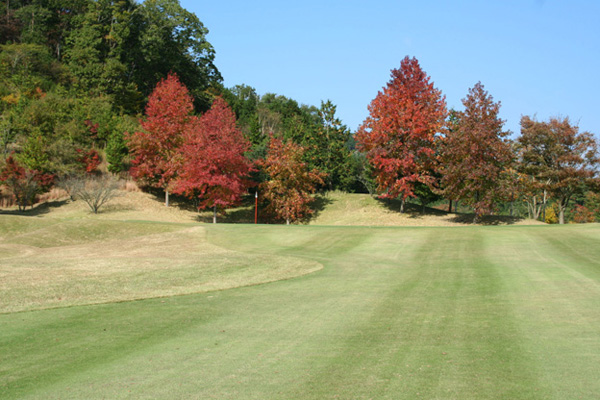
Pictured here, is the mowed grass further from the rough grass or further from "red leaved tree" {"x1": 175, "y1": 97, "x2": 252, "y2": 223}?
"red leaved tree" {"x1": 175, "y1": 97, "x2": 252, "y2": 223}

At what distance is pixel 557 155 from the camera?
42.2 meters

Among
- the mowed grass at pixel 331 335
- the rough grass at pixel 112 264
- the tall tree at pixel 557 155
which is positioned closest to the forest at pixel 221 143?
the tall tree at pixel 557 155

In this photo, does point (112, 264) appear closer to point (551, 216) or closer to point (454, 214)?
point (454, 214)

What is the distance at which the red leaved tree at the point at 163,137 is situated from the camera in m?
45.6

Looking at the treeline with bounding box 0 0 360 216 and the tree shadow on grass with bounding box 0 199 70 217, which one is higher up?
the treeline with bounding box 0 0 360 216

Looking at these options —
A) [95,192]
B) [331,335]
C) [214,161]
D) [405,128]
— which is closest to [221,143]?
[214,161]

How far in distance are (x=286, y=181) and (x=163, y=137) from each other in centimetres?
1177

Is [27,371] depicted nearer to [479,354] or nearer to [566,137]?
[479,354]

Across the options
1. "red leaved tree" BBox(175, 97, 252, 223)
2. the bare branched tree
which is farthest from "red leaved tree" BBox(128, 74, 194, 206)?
the bare branched tree

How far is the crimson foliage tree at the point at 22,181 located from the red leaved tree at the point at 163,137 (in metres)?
7.98

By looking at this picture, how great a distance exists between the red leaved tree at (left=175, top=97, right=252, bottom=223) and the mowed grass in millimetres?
22078

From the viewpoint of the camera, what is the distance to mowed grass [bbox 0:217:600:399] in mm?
6652

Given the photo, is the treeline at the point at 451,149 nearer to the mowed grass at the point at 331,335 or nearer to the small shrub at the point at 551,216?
the mowed grass at the point at 331,335

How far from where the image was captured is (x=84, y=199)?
42.4 meters
